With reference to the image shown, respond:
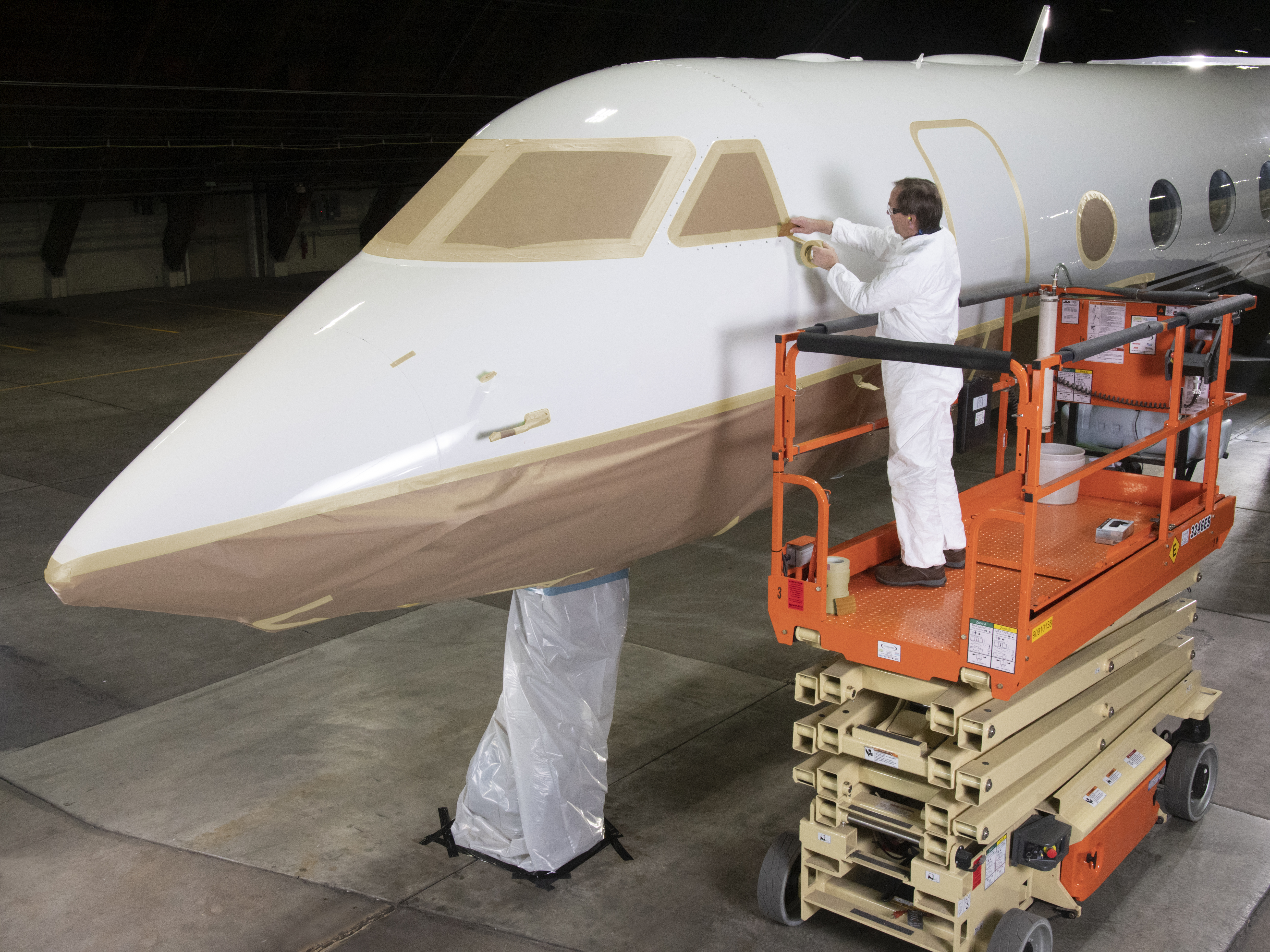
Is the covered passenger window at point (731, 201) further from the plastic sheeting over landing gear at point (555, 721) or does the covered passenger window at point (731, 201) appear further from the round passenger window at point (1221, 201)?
the round passenger window at point (1221, 201)

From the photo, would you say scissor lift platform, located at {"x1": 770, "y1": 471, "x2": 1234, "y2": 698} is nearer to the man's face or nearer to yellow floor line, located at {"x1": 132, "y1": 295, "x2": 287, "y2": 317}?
the man's face

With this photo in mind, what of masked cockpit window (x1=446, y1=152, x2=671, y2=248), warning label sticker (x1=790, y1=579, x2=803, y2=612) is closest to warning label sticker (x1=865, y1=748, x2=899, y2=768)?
warning label sticker (x1=790, y1=579, x2=803, y2=612)

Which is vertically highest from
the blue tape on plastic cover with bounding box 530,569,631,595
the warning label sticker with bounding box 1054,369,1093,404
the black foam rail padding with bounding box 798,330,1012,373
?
the black foam rail padding with bounding box 798,330,1012,373

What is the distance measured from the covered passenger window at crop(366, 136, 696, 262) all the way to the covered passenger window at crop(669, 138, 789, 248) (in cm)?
10

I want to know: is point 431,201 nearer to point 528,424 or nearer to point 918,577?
point 528,424

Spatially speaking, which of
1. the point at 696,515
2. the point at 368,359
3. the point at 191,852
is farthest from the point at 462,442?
the point at 191,852

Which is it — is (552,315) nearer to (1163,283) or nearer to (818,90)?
(818,90)

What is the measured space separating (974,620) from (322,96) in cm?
1861

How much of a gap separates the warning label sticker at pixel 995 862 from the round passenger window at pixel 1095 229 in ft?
13.3

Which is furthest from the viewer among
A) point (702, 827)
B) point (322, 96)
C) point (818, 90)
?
point (322, 96)

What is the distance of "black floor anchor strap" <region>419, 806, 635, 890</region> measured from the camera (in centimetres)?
600

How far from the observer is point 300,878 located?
19.8ft

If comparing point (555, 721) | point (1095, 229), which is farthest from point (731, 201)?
point (1095, 229)

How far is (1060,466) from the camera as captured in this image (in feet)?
21.5
